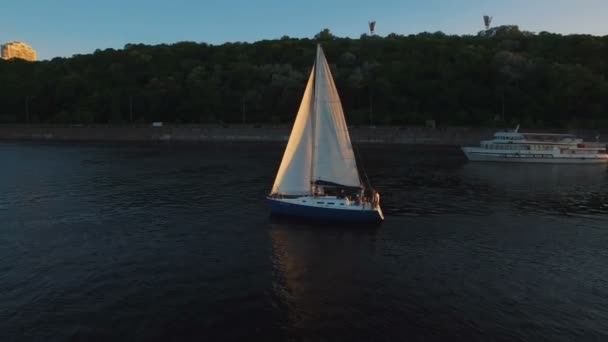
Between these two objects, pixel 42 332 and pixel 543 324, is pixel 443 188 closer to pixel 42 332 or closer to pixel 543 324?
pixel 543 324

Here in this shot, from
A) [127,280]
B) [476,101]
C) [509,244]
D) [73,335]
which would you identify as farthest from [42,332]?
[476,101]

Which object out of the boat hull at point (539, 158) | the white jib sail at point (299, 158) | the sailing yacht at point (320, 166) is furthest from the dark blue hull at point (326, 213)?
the boat hull at point (539, 158)

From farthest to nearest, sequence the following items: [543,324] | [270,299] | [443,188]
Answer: [443,188]
[270,299]
[543,324]

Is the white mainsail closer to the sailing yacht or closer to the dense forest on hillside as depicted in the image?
the sailing yacht

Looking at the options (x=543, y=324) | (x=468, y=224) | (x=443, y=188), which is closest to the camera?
(x=543, y=324)

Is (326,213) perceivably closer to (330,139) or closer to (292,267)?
(330,139)

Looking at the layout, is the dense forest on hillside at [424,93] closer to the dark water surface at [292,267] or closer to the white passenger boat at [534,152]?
the white passenger boat at [534,152]
